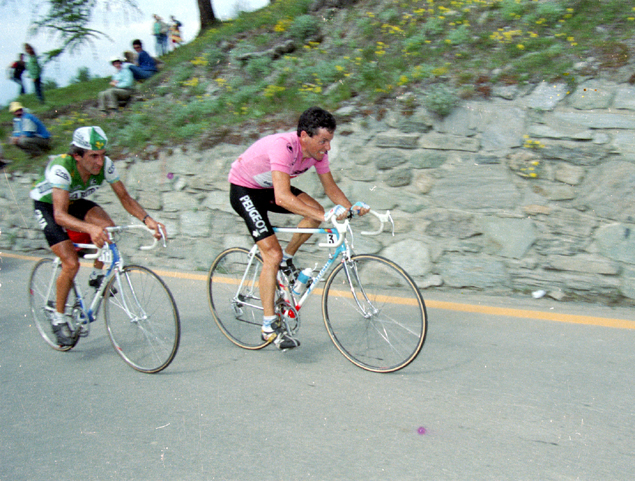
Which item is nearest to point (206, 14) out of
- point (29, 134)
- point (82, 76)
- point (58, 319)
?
point (29, 134)

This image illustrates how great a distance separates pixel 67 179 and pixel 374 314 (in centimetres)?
259

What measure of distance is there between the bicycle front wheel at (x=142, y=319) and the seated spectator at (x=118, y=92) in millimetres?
7439

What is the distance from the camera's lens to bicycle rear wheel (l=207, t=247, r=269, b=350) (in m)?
4.50

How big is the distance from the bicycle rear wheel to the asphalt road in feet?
0.46

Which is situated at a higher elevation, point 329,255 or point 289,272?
point 329,255

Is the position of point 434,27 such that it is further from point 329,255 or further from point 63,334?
point 63,334

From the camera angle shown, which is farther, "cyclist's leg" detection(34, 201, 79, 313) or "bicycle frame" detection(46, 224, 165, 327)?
"cyclist's leg" detection(34, 201, 79, 313)

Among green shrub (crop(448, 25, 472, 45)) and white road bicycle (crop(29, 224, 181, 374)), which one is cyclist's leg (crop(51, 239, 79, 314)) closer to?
white road bicycle (crop(29, 224, 181, 374))

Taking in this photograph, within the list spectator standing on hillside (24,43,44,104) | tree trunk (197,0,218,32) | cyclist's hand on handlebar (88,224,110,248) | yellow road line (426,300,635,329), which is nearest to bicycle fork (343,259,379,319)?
yellow road line (426,300,635,329)

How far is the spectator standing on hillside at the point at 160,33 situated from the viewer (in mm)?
15477

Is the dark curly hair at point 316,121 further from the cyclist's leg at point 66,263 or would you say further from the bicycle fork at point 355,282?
the cyclist's leg at point 66,263

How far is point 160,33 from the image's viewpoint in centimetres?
1548

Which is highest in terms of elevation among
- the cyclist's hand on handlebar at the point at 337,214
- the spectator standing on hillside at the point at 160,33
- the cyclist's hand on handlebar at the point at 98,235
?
the spectator standing on hillside at the point at 160,33

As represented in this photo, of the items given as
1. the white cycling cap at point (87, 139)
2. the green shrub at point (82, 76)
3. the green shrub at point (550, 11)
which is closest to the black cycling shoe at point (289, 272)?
the white cycling cap at point (87, 139)
